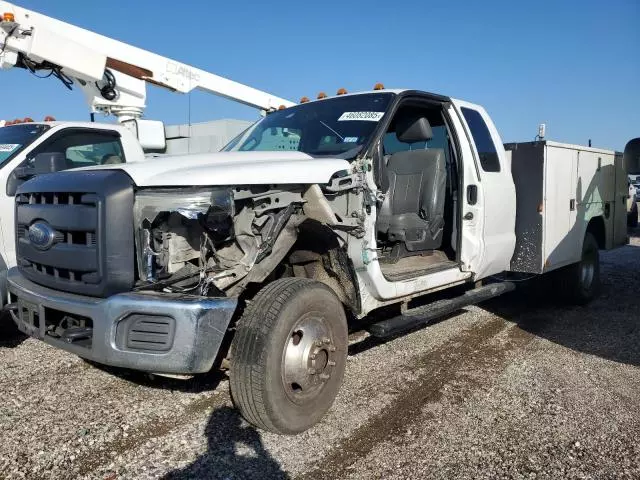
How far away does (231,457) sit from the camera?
2.97 metres

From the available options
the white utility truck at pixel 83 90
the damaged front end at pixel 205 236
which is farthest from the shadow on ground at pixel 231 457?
the white utility truck at pixel 83 90

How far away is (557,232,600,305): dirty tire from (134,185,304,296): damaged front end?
15.2ft

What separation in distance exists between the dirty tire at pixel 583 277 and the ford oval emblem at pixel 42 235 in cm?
568

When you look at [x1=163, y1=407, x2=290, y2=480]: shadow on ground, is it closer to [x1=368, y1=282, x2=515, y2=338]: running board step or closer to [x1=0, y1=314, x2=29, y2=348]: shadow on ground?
[x1=368, y1=282, x2=515, y2=338]: running board step

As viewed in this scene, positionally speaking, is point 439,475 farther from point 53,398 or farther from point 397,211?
point 397,211

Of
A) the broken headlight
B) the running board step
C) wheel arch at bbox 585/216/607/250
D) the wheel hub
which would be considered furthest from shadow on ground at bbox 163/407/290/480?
wheel arch at bbox 585/216/607/250

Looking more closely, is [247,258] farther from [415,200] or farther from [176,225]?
[415,200]

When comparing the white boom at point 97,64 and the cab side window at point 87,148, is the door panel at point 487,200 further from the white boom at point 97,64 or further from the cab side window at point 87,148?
the white boom at point 97,64

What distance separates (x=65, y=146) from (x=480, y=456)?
16.7 feet

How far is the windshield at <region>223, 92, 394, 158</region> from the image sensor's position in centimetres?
416

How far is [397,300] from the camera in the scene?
161 inches

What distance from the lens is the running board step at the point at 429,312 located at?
3873 millimetres

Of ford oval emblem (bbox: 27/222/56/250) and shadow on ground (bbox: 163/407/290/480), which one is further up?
ford oval emblem (bbox: 27/222/56/250)

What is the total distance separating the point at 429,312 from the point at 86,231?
2.70 meters
